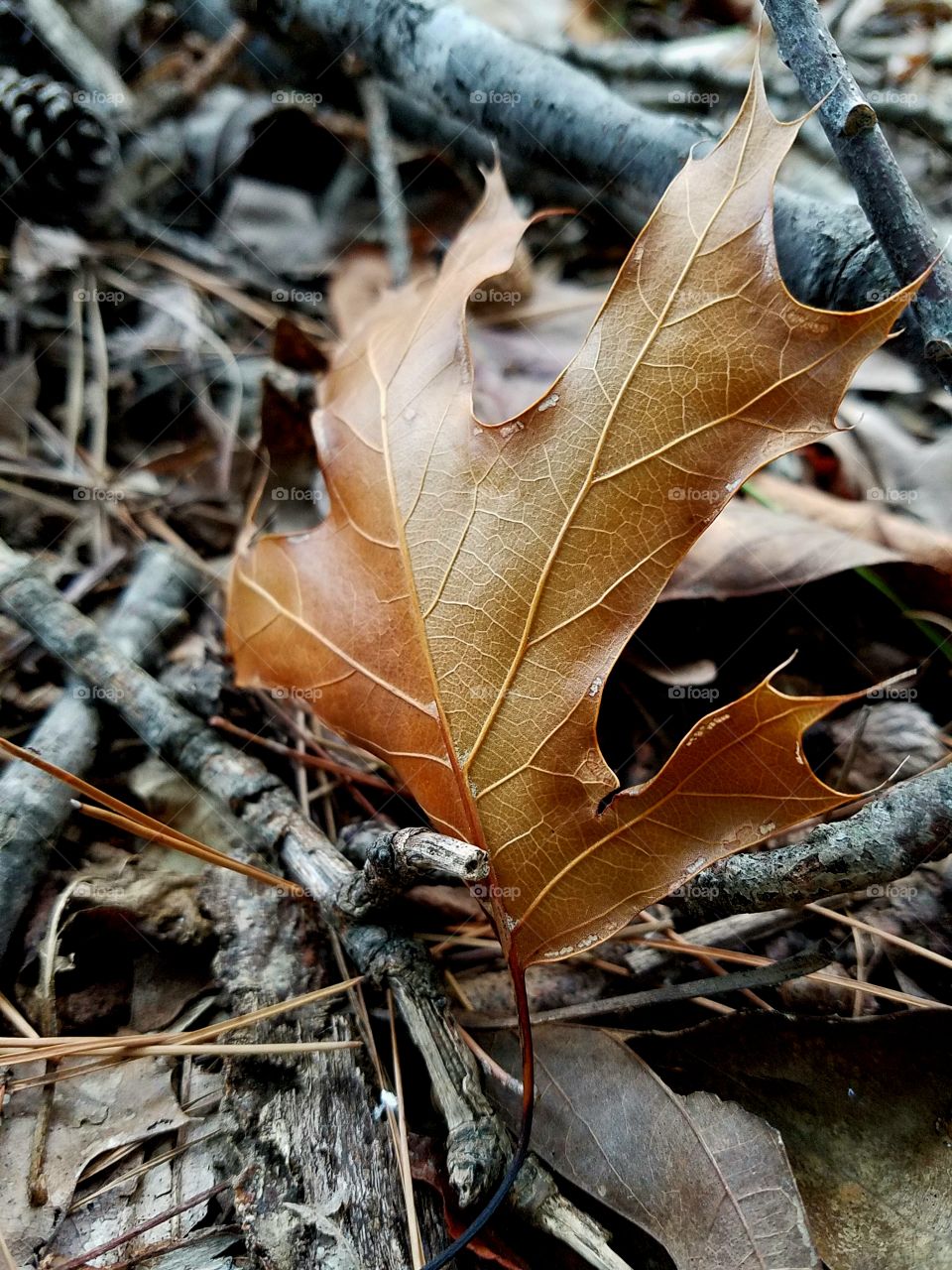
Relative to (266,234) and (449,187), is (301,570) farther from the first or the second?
(449,187)

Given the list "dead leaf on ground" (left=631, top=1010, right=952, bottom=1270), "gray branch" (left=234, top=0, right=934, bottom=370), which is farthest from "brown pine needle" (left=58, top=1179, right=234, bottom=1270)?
"gray branch" (left=234, top=0, right=934, bottom=370)

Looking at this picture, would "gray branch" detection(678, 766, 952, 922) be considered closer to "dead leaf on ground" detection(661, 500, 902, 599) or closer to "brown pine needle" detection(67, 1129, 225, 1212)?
"dead leaf on ground" detection(661, 500, 902, 599)

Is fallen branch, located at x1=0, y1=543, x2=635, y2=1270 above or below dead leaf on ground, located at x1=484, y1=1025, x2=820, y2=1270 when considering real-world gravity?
above

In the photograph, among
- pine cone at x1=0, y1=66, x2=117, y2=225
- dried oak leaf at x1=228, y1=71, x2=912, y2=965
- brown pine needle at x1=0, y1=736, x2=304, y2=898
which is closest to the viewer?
dried oak leaf at x1=228, y1=71, x2=912, y2=965

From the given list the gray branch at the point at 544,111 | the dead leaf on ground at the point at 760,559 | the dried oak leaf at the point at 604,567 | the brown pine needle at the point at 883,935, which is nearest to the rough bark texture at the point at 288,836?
the dried oak leaf at the point at 604,567

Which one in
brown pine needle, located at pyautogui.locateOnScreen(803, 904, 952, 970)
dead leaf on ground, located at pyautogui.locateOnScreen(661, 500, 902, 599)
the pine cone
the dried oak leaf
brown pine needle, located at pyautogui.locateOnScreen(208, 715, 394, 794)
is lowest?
brown pine needle, located at pyautogui.locateOnScreen(803, 904, 952, 970)

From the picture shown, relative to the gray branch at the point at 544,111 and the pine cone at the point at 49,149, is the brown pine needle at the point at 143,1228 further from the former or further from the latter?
the pine cone at the point at 49,149

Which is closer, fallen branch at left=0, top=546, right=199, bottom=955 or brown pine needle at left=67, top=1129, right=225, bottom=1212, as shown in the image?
brown pine needle at left=67, top=1129, right=225, bottom=1212
